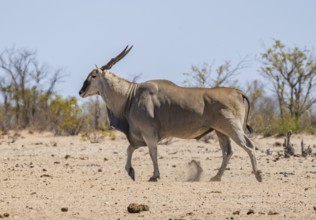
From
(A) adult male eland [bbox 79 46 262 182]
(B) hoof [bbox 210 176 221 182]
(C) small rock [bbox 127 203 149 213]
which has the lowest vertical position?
(C) small rock [bbox 127 203 149 213]

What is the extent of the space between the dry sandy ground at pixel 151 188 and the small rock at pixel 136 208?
5cm

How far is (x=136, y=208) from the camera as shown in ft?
31.4

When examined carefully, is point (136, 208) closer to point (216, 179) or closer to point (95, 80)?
point (216, 179)

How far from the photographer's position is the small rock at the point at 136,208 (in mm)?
9547

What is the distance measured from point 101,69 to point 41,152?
5.76 m

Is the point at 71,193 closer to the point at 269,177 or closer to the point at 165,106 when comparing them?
the point at 165,106

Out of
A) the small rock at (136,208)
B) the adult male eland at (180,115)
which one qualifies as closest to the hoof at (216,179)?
the adult male eland at (180,115)

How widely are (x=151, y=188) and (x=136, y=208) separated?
6.55 feet

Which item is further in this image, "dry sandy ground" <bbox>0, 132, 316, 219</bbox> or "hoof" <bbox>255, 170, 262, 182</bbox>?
"hoof" <bbox>255, 170, 262, 182</bbox>

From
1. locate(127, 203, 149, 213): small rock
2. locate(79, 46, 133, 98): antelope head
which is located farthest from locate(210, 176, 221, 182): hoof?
locate(127, 203, 149, 213): small rock

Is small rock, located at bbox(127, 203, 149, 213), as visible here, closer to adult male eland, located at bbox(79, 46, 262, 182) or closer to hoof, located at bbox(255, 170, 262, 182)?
adult male eland, located at bbox(79, 46, 262, 182)

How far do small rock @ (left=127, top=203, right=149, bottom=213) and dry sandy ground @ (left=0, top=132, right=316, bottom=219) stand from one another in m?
0.05

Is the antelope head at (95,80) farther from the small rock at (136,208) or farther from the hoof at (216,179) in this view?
the small rock at (136,208)

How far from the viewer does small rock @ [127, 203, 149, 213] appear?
31.3 feet
